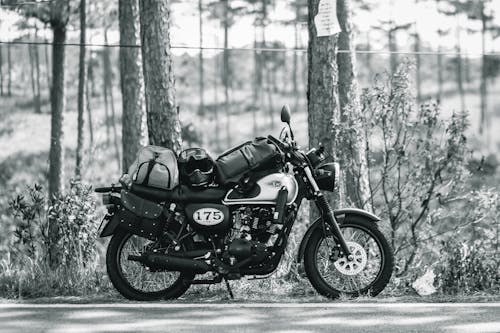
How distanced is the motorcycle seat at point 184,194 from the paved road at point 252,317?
940 millimetres

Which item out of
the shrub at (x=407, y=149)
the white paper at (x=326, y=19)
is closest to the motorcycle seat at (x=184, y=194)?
the shrub at (x=407, y=149)

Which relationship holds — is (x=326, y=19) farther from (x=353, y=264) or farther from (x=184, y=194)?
(x=353, y=264)

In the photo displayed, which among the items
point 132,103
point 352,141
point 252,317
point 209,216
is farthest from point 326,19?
point 132,103

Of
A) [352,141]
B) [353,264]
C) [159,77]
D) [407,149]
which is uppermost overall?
[159,77]

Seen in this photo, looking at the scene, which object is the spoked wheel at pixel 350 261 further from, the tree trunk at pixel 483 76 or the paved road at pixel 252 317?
the tree trunk at pixel 483 76

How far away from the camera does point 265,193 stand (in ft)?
22.6

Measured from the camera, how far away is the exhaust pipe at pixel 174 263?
6.93 meters

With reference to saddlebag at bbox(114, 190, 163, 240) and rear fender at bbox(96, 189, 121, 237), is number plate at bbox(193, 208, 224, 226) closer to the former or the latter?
saddlebag at bbox(114, 190, 163, 240)

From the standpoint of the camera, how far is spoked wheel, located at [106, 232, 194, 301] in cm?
721

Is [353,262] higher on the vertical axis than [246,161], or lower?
lower

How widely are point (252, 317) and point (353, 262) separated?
1.21 metres

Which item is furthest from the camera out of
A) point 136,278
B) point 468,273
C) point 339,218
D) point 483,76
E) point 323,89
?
point 483,76

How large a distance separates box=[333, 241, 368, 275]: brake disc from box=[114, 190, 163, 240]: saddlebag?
168 centimetres

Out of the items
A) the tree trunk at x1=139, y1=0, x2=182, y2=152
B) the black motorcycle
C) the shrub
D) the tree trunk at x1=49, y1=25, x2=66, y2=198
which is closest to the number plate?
the black motorcycle
